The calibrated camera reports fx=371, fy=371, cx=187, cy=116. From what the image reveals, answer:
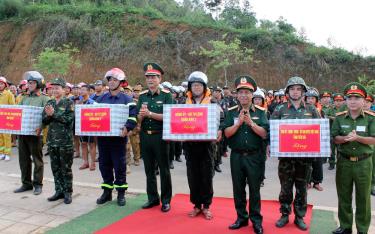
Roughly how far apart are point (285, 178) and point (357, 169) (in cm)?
89

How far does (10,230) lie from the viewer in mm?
4965

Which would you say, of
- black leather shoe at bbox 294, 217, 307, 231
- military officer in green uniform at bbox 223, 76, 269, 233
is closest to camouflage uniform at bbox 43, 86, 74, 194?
military officer in green uniform at bbox 223, 76, 269, 233

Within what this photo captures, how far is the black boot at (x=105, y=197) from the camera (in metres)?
6.12

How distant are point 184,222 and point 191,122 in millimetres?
1408

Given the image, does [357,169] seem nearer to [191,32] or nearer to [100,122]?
[100,122]

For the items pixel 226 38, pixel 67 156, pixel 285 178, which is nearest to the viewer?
pixel 285 178

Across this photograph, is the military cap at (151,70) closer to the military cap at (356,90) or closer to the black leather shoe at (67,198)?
the black leather shoe at (67,198)

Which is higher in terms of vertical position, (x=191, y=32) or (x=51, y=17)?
(x=51, y=17)

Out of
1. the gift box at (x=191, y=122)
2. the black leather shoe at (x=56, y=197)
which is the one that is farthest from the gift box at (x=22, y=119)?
the gift box at (x=191, y=122)

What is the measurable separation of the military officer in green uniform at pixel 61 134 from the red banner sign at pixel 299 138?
11.5 feet

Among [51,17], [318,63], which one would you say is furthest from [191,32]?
[51,17]

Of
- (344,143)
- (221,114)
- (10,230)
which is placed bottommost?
(10,230)

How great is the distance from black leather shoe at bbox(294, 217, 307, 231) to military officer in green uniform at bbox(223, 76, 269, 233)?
0.53 metres

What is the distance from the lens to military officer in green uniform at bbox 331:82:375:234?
15.0 ft
